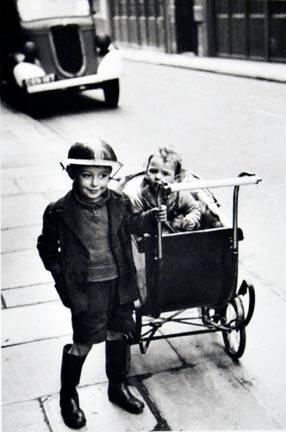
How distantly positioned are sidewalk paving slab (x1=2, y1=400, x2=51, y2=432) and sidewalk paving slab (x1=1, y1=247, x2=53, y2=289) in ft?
5.78

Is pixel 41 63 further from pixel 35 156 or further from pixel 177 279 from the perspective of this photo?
pixel 177 279

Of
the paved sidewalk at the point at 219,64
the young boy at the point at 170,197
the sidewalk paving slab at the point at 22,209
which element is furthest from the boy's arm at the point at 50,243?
the paved sidewalk at the point at 219,64

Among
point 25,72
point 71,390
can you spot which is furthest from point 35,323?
point 25,72

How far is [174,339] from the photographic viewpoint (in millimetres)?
4293

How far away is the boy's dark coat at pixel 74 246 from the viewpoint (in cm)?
323

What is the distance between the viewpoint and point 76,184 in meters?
3.22

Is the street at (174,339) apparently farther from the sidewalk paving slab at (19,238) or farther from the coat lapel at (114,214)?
the coat lapel at (114,214)

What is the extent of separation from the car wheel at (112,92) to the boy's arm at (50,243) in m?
11.4

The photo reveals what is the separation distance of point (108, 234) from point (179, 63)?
20.8 m

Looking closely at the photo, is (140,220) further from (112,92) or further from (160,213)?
(112,92)

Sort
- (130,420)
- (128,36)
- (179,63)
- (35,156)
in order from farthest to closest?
(128,36), (179,63), (35,156), (130,420)

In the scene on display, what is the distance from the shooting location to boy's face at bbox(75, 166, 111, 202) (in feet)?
10.3

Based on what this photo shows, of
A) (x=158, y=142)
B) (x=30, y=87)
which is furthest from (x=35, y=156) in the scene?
(x=30, y=87)

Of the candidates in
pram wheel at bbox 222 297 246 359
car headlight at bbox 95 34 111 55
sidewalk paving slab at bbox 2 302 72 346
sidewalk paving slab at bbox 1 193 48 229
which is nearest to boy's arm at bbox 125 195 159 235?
pram wheel at bbox 222 297 246 359
